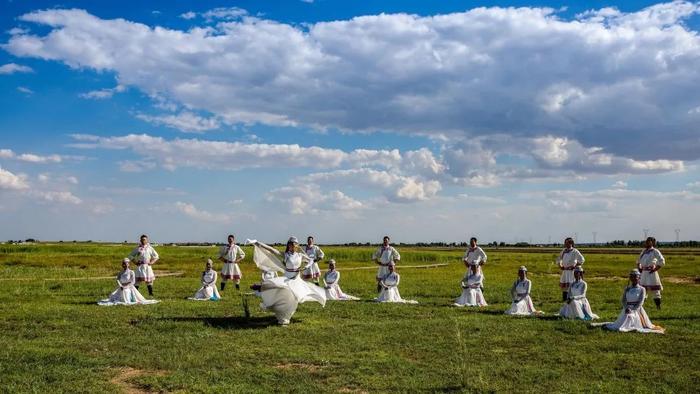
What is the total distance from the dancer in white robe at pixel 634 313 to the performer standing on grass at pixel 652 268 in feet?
18.3

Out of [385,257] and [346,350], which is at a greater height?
[385,257]

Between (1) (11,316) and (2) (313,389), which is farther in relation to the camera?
(1) (11,316)

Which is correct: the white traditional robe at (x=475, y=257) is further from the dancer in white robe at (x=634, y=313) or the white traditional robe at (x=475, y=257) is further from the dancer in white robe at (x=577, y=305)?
the dancer in white robe at (x=634, y=313)

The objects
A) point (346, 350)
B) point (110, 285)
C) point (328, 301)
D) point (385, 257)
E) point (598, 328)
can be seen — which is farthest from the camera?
point (110, 285)

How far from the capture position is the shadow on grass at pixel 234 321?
1568cm

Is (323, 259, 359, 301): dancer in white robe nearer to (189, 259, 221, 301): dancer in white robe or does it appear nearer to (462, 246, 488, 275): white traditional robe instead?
(189, 259, 221, 301): dancer in white robe

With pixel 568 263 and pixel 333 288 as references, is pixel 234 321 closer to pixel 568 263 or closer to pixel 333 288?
pixel 333 288

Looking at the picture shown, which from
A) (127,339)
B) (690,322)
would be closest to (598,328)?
(690,322)

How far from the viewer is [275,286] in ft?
51.1

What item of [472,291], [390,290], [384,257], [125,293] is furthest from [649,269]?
[125,293]

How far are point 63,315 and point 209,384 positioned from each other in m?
9.43

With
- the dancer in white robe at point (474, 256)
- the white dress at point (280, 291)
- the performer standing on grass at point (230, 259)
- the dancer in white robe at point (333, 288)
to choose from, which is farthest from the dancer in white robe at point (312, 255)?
the white dress at point (280, 291)

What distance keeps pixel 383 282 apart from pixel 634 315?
917cm

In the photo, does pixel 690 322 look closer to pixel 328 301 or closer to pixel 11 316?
pixel 328 301
